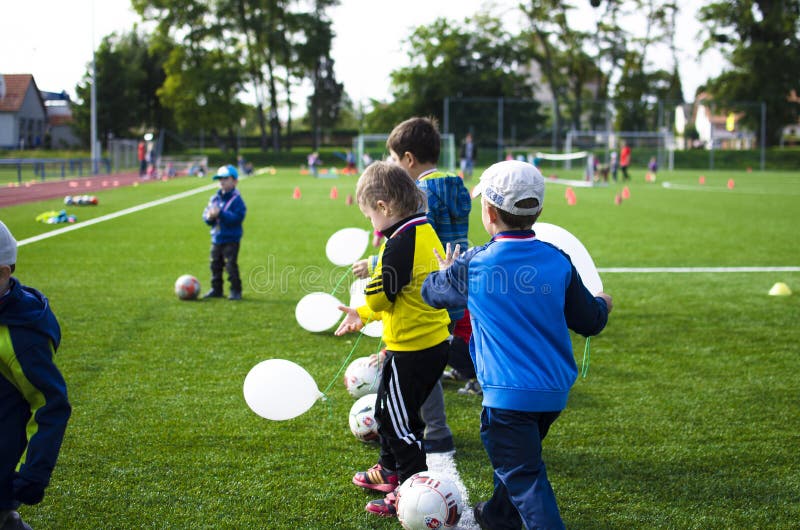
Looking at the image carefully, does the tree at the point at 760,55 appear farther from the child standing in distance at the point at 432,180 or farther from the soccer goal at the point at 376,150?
the child standing in distance at the point at 432,180

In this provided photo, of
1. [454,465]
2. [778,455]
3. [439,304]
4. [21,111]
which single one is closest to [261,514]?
[454,465]

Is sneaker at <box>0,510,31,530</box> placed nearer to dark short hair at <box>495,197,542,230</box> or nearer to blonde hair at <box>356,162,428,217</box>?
blonde hair at <box>356,162,428,217</box>

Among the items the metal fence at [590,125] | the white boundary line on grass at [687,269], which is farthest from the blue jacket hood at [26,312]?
the metal fence at [590,125]

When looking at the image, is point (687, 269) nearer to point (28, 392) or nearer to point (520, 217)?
point (520, 217)

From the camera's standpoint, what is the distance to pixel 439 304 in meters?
3.01

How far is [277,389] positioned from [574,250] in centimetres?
180

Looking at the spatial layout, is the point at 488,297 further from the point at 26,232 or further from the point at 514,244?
the point at 26,232

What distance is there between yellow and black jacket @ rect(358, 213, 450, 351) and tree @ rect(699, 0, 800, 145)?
56445 millimetres

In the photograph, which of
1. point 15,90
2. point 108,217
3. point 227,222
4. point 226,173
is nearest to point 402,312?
point 227,222

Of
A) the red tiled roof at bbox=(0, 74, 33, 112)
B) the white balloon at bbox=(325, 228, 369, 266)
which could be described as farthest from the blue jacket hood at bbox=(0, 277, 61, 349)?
the red tiled roof at bbox=(0, 74, 33, 112)

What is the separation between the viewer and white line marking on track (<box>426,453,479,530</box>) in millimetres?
3494

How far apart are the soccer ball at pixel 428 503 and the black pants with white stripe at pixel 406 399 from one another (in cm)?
18

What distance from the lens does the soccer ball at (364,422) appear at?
4363mm

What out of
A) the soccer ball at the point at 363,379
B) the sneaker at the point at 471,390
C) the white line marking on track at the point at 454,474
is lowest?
the white line marking on track at the point at 454,474
